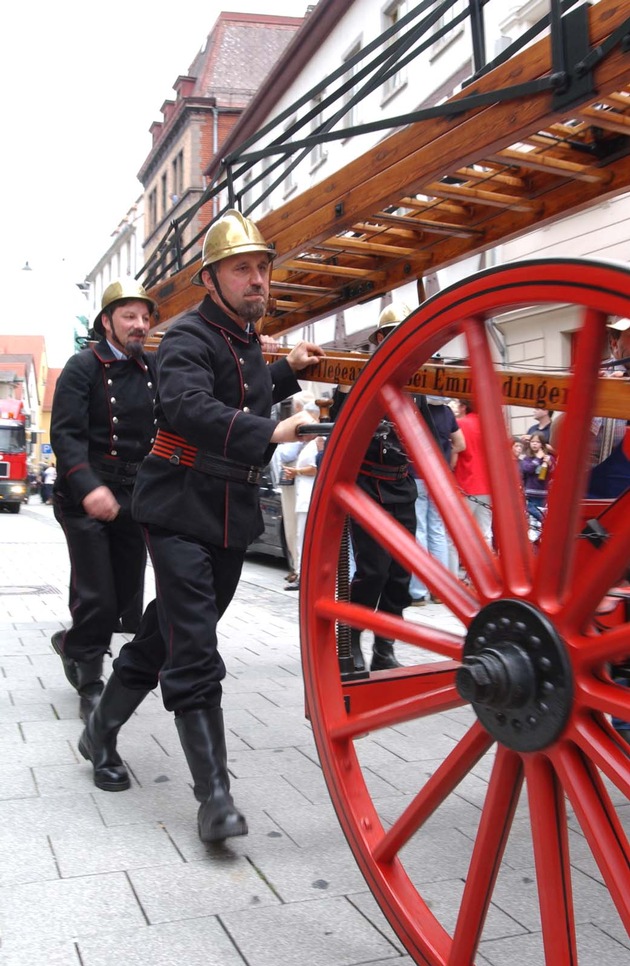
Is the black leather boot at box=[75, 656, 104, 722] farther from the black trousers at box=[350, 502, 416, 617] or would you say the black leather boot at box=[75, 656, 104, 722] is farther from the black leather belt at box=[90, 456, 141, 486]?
the black trousers at box=[350, 502, 416, 617]

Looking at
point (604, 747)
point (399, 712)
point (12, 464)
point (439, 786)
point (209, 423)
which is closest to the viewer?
point (604, 747)

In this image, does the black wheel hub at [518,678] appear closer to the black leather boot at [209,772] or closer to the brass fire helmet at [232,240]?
the black leather boot at [209,772]

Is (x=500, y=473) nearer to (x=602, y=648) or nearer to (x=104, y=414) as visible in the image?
(x=602, y=648)

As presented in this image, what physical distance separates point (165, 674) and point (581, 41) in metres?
1.99

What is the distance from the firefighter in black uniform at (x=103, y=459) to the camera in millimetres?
4297

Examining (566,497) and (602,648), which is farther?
(566,497)

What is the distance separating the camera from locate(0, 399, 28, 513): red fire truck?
28.7m

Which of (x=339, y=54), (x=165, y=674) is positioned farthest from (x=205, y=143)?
(x=165, y=674)

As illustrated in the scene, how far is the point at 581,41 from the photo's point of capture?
2209 mm

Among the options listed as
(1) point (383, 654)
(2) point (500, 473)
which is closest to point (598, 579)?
(2) point (500, 473)

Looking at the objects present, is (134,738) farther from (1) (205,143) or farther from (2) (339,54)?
(1) (205,143)

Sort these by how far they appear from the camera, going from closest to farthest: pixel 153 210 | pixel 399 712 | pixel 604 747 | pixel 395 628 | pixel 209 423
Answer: pixel 604 747 → pixel 399 712 → pixel 395 628 → pixel 209 423 → pixel 153 210

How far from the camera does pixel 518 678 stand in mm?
1722

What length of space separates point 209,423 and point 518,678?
148cm
